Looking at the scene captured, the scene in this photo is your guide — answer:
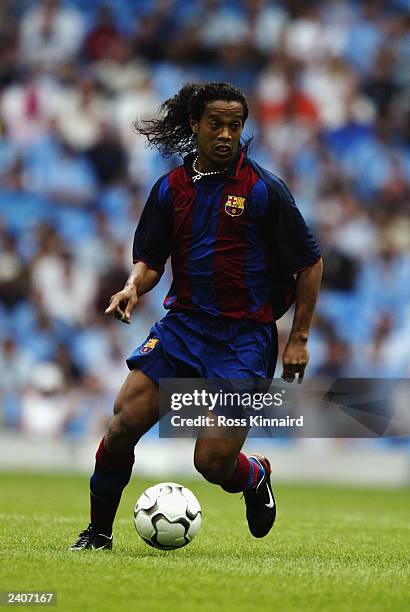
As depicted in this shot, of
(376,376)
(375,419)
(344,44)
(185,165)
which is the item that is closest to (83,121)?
(344,44)

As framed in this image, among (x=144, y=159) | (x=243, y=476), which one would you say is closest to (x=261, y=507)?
(x=243, y=476)

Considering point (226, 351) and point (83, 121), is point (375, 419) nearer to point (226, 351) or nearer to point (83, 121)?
point (226, 351)

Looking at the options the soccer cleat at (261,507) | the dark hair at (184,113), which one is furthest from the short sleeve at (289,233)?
the soccer cleat at (261,507)

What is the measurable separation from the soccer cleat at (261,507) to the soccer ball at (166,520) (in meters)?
0.42

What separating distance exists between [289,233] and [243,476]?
1.32m

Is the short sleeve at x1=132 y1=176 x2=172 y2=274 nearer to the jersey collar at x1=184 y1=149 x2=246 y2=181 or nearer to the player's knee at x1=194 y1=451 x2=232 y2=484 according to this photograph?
the jersey collar at x1=184 y1=149 x2=246 y2=181

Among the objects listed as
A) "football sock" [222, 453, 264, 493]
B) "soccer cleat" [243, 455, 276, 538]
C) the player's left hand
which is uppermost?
the player's left hand

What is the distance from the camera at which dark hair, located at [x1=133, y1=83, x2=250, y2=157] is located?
5773 mm

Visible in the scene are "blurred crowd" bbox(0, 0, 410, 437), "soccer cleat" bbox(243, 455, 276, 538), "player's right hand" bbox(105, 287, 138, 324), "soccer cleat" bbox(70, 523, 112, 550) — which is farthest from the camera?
"blurred crowd" bbox(0, 0, 410, 437)

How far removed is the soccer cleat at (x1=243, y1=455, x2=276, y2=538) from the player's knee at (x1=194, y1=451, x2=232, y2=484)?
22.0 inches

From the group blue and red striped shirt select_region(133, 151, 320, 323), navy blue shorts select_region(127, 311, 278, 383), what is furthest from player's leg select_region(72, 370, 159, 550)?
blue and red striped shirt select_region(133, 151, 320, 323)

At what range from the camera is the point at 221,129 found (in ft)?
18.8

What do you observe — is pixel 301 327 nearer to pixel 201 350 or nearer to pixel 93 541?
pixel 201 350

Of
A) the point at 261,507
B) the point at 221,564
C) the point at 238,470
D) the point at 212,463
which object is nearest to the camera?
the point at 221,564
